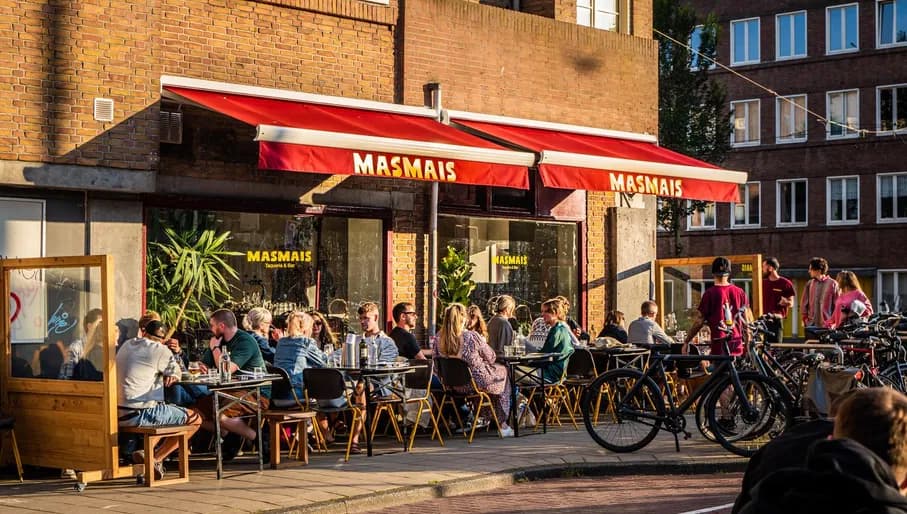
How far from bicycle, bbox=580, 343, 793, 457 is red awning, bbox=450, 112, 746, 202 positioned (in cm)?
400

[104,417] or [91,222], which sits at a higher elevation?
[91,222]

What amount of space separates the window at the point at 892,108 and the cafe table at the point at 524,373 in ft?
99.6

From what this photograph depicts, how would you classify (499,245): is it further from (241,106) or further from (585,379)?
(241,106)

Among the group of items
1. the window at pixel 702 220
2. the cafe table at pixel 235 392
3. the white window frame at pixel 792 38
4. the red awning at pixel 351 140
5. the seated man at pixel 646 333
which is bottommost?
the cafe table at pixel 235 392

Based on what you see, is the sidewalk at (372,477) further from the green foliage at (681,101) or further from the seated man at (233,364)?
the green foliage at (681,101)

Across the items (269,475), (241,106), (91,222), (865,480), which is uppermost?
(241,106)

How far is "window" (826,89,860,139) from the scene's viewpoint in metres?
43.1

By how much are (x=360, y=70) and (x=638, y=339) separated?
4.80 metres

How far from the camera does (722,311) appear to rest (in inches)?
561

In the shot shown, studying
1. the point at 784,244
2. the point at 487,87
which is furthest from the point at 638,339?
the point at 784,244

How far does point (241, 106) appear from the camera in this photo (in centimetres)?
1470

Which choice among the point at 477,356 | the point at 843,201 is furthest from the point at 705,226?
the point at 477,356

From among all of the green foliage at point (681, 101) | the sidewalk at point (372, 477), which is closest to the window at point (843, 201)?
the green foliage at point (681, 101)

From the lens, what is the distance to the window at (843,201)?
140 feet
